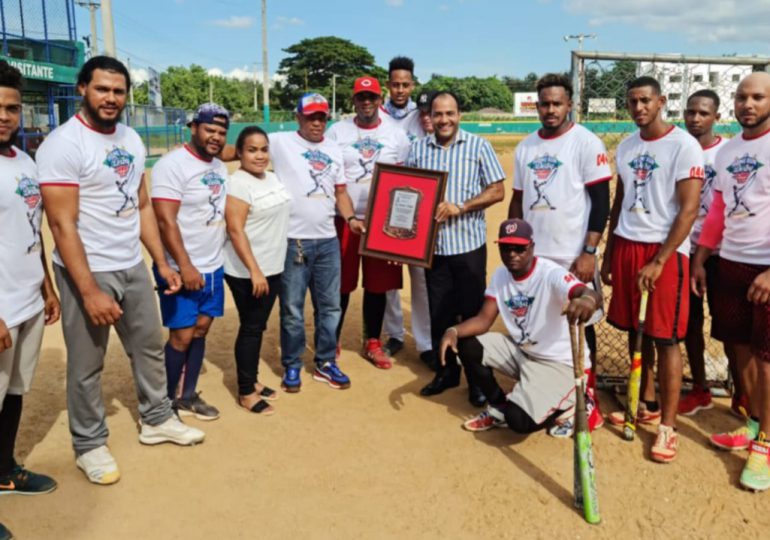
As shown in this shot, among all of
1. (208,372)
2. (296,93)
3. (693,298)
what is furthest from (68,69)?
(296,93)

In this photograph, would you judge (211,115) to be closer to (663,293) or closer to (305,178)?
(305,178)

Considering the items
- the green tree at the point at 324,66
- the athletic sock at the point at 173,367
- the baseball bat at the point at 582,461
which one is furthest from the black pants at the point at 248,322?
the green tree at the point at 324,66

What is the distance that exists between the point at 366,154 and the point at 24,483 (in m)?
3.57

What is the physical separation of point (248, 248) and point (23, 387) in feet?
Answer: 5.46

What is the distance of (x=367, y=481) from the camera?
3.91 metres

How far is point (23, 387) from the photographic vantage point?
143 inches

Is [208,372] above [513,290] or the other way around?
the other way around

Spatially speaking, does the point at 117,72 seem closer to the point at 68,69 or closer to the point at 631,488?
the point at 631,488

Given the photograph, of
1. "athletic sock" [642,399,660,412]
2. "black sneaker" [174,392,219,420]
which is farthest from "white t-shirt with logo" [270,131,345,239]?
"athletic sock" [642,399,660,412]

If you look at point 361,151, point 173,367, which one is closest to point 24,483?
point 173,367

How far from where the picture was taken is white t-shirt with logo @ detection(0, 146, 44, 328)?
3.24 m

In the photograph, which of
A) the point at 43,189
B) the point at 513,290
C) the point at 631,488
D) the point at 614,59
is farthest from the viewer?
the point at 614,59

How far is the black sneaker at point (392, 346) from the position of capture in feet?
20.4

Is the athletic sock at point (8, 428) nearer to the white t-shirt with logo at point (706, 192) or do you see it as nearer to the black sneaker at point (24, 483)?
the black sneaker at point (24, 483)
